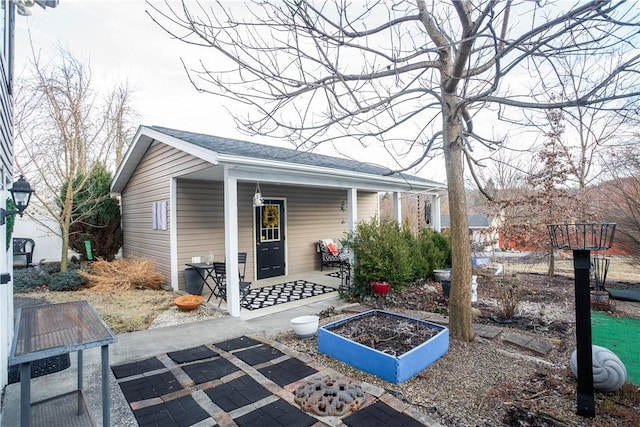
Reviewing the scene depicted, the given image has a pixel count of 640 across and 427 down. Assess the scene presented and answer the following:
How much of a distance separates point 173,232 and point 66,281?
2.84m

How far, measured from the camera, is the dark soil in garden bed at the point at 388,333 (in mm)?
3307

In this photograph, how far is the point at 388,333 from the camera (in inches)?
142

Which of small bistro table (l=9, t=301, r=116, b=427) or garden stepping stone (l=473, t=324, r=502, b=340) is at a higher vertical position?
small bistro table (l=9, t=301, r=116, b=427)

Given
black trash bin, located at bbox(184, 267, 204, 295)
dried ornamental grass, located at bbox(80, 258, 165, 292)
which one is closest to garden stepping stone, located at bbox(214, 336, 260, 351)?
black trash bin, located at bbox(184, 267, 204, 295)

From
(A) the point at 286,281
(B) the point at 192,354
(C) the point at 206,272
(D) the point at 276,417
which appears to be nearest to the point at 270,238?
(A) the point at 286,281

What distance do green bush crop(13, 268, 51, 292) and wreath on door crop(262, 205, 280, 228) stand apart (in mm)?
4988

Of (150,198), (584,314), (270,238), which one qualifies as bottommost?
(584,314)

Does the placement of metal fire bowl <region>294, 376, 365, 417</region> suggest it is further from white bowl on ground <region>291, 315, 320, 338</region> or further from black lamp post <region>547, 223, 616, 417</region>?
black lamp post <region>547, 223, 616, 417</region>

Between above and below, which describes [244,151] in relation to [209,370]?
above

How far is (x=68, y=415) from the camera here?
2451 millimetres

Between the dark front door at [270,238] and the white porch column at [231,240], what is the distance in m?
2.78

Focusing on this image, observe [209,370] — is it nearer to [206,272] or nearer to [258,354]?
[258,354]

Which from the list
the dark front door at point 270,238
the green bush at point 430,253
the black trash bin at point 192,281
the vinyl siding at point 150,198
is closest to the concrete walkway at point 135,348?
the black trash bin at point 192,281

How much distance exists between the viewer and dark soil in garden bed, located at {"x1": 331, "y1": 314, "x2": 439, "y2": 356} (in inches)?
130
